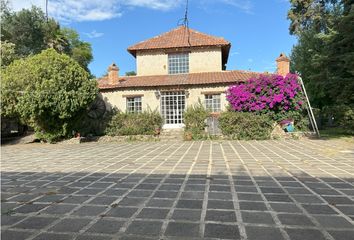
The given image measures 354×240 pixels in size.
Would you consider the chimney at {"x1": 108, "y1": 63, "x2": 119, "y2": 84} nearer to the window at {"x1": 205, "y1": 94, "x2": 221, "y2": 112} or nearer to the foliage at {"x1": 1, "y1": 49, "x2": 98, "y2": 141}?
the foliage at {"x1": 1, "y1": 49, "x2": 98, "y2": 141}

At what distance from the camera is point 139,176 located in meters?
7.11

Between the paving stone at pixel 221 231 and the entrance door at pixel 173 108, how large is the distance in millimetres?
17365

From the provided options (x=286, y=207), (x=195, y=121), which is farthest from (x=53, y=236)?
(x=195, y=121)

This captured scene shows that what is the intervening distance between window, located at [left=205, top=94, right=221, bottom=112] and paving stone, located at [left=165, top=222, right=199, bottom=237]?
675 inches

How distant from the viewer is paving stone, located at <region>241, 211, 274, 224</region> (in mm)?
4008

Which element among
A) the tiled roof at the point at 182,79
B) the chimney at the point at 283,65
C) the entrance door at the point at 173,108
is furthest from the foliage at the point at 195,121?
the chimney at the point at 283,65

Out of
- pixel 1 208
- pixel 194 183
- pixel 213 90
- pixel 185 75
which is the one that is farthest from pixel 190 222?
pixel 185 75

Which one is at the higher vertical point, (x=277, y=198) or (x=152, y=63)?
(x=152, y=63)

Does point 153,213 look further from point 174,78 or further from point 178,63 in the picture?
point 178,63

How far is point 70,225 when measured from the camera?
396 cm

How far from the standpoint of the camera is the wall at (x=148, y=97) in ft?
67.7

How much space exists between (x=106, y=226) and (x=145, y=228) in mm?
489

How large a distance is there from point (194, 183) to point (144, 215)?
211 cm

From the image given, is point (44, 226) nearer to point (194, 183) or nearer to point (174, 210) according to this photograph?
point (174, 210)
